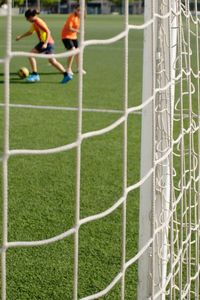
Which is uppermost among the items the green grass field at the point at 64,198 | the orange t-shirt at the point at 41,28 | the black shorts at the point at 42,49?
the orange t-shirt at the point at 41,28

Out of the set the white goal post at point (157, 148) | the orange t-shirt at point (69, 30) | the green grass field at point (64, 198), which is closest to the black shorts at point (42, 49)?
the orange t-shirt at point (69, 30)

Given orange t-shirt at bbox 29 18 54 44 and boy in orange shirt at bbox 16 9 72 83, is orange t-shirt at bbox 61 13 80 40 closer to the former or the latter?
boy in orange shirt at bbox 16 9 72 83

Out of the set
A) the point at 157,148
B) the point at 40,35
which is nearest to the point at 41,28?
the point at 40,35

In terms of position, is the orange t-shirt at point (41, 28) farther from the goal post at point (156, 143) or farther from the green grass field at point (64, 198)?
the goal post at point (156, 143)

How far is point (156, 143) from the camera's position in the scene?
2.48 metres

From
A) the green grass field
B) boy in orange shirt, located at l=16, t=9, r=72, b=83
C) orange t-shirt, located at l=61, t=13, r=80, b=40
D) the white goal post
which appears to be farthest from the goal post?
orange t-shirt, located at l=61, t=13, r=80, b=40

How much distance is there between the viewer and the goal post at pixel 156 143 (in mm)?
2316

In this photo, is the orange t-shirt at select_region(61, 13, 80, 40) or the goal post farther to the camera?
the orange t-shirt at select_region(61, 13, 80, 40)

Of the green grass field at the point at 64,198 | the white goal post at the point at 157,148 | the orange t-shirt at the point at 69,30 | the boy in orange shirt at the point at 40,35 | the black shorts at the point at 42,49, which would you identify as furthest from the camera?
the orange t-shirt at the point at 69,30

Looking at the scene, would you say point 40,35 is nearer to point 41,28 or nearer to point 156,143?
point 41,28

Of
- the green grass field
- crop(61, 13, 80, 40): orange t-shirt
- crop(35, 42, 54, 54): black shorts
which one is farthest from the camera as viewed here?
crop(61, 13, 80, 40): orange t-shirt

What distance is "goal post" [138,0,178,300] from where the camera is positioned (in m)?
2.32

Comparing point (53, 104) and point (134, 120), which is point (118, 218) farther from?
point (53, 104)

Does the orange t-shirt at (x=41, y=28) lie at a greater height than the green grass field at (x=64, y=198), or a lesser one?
greater
